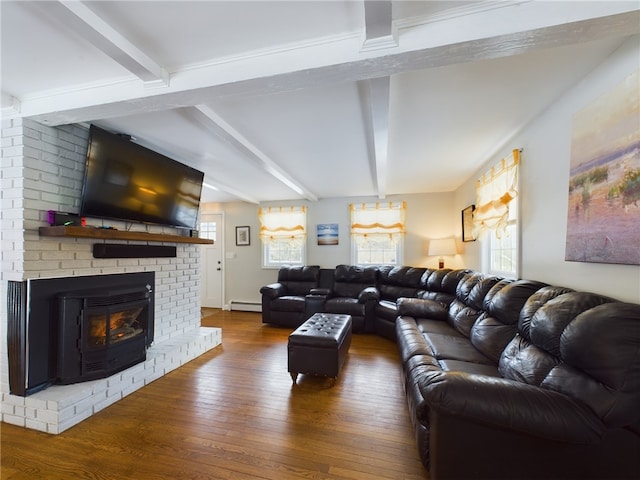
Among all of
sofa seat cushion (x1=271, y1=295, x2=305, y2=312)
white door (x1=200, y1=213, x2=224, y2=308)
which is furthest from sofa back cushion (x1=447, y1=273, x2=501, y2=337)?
white door (x1=200, y1=213, x2=224, y2=308)

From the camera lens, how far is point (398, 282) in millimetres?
4473

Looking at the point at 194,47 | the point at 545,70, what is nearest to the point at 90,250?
the point at 194,47

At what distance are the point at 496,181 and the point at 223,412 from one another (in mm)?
3406

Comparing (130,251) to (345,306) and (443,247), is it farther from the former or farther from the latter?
(443,247)

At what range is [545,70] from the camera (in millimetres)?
1658

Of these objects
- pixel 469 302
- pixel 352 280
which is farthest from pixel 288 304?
pixel 469 302

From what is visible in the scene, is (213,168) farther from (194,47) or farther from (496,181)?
(496,181)

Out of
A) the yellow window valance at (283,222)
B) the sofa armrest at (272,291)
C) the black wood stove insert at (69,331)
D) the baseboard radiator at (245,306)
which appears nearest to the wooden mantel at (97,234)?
the black wood stove insert at (69,331)

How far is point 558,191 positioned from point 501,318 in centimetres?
103

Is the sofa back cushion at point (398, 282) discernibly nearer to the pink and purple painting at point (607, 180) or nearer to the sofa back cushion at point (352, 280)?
the sofa back cushion at point (352, 280)

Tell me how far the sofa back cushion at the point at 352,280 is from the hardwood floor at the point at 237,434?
198 cm

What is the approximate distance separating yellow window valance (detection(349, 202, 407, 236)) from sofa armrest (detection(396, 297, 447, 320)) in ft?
6.13

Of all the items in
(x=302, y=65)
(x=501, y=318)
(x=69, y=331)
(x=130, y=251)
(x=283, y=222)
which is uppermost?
(x=302, y=65)

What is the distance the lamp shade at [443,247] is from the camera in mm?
4363
